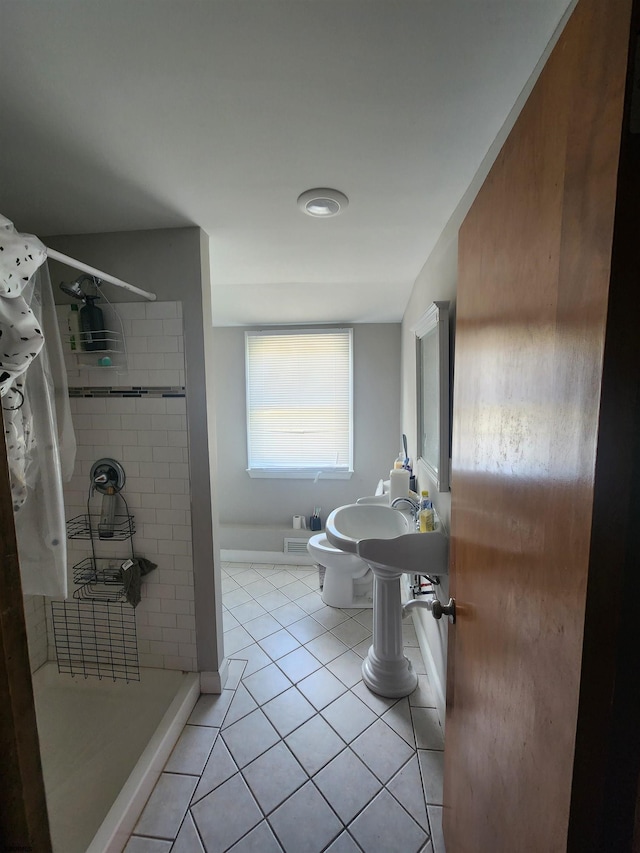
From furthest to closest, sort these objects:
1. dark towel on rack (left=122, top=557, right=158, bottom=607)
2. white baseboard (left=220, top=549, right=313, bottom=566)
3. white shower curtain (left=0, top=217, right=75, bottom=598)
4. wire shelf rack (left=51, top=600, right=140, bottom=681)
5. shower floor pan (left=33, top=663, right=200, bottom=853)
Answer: white baseboard (left=220, top=549, right=313, bottom=566) < wire shelf rack (left=51, top=600, right=140, bottom=681) < dark towel on rack (left=122, top=557, right=158, bottom=607) < shower floor pan (left=33, top=663, right=200, bottom=853) < white shower curtain (left=0, top=217, right=75, bottom=598)

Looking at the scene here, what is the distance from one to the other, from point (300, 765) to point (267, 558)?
5.90ft

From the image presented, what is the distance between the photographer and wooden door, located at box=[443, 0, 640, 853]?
14.5 inches

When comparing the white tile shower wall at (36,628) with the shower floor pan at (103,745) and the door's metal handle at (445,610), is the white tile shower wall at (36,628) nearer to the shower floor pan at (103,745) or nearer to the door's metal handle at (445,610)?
the shower floor pan at (103,745)

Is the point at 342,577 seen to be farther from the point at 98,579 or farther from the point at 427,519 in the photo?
the point at 98,579

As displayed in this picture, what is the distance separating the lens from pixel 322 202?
1262 millimetres

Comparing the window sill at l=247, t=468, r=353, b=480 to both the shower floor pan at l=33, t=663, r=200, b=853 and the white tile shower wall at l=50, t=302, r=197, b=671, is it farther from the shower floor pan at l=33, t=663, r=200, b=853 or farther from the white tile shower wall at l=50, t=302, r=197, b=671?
the shower floor pan at l=33, t=663, r=200, b=853

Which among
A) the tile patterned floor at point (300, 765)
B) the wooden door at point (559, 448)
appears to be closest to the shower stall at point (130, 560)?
the tile patterned floor at point (300, 765)

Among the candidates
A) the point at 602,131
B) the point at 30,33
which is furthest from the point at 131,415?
the point at 602,131

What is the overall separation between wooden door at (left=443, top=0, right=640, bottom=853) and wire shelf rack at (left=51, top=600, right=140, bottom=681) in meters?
1.67

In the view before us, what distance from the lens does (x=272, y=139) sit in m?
0.97

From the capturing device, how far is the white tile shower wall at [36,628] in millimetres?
1704

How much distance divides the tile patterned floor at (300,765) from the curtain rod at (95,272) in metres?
1.92

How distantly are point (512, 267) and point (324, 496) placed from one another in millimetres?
2744

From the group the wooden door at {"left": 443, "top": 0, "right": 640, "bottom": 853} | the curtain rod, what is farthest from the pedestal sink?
the curtain rod
